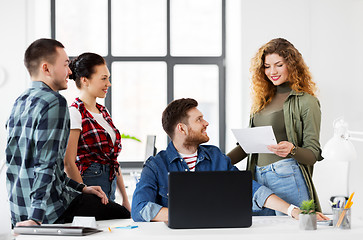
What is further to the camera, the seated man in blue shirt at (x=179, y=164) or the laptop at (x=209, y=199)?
the seated man in blue shirt at (x=179, y=164)

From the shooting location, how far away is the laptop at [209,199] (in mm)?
1728

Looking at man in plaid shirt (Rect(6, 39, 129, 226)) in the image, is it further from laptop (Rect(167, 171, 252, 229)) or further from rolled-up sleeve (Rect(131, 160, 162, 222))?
laptop (Rect(167, 171, 252, 229))

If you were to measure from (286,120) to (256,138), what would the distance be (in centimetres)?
24

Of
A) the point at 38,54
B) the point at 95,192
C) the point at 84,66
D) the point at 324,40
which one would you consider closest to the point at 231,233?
the point at 95,192

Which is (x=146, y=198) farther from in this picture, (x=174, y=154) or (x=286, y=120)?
(x=286, y=120)

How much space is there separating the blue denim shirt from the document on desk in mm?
129

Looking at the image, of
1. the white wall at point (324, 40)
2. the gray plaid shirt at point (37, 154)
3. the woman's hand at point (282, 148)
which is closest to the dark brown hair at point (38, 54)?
the gray plaid shirt at point (37, 154)

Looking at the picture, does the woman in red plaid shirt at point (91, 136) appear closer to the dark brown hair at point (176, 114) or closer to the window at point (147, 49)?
the dark brown hair at point (176, 114)

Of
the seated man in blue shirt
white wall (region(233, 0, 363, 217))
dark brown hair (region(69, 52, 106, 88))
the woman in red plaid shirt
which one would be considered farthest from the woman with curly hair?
white wall (region(233, 0, 363, 217))

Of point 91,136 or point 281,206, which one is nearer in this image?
point 281,206

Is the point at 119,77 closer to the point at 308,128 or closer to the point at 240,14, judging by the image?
the point at 240,14

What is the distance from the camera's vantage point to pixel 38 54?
199 cm

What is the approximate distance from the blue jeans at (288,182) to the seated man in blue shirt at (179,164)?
0.60 ft

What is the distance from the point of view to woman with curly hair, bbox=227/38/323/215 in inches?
91.1
